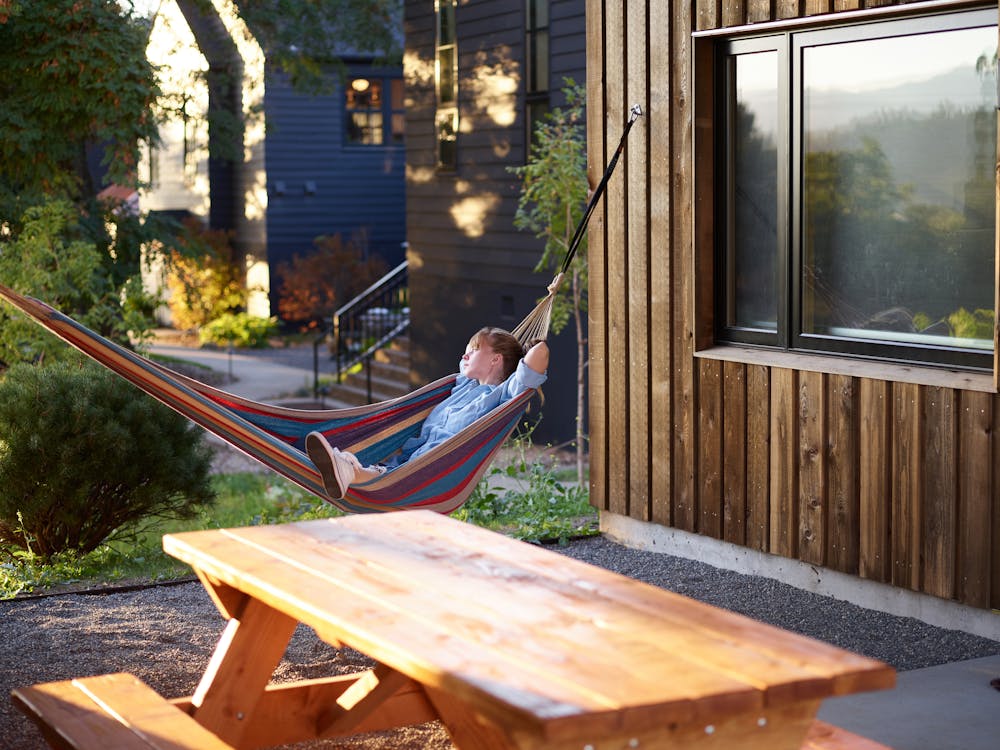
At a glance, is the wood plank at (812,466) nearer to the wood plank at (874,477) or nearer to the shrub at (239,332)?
the wood plank at (874,477)

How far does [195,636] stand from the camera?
182 inches

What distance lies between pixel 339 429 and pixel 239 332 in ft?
47.5

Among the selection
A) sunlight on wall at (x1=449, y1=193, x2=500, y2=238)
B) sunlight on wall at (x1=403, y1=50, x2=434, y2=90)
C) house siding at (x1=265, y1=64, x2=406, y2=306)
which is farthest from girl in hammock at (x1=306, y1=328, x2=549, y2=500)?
house siding at (x1=265, y1=64, x2=406, y2=306)

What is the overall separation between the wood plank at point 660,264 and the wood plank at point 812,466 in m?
0.77

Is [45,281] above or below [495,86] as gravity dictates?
below

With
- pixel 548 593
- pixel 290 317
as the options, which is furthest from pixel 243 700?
pixel 290 317

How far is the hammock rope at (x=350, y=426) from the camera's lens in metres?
4.68

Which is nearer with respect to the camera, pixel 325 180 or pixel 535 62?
pixel 535 62

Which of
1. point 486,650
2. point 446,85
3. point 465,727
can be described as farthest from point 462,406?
point 446,85

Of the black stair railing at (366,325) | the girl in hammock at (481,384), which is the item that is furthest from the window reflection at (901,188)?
the black stair railing at (366,325)

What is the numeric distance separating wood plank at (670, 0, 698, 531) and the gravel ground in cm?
37

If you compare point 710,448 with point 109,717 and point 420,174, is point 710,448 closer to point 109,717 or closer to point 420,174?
point 109,717

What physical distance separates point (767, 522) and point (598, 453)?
1105 mm

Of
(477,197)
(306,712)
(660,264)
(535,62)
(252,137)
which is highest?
(252,137)
